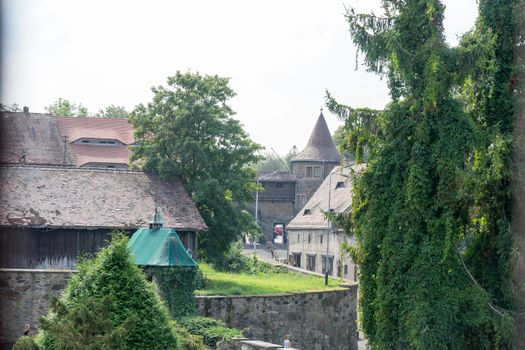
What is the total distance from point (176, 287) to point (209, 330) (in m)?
2.67

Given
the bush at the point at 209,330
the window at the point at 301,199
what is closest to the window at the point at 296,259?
the window at the point at 301,199

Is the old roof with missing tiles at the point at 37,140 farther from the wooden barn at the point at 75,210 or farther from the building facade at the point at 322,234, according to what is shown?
the wooden barn at the point at 75,210

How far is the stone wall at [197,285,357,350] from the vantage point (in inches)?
1431

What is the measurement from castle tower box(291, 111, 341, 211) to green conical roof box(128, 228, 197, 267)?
55.7 meters

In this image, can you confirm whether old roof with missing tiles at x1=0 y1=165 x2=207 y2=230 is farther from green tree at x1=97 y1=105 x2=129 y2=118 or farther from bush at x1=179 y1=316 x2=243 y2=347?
green tree at x1=97 y1=105 x2=129 y2=118

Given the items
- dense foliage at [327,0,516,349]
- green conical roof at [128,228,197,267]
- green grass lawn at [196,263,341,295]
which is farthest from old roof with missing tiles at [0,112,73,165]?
dense foliage at [327,0,516,349]

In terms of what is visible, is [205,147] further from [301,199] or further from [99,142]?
[301,199]

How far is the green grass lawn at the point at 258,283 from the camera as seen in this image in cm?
3956

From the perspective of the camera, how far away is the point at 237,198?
152 feet

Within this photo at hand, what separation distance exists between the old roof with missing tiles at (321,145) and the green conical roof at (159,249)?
183ft

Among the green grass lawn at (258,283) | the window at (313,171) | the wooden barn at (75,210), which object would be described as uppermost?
the window at (313,171)

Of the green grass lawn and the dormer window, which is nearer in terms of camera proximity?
the green grass lawn

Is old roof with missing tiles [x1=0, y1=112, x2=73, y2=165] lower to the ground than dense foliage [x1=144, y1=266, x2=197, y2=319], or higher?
higher

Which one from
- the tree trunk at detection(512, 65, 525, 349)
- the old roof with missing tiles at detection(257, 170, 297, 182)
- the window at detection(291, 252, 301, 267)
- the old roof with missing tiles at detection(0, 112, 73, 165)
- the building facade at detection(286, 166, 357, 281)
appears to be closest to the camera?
the tree trunk at detection(512, 65, 525, 349)
